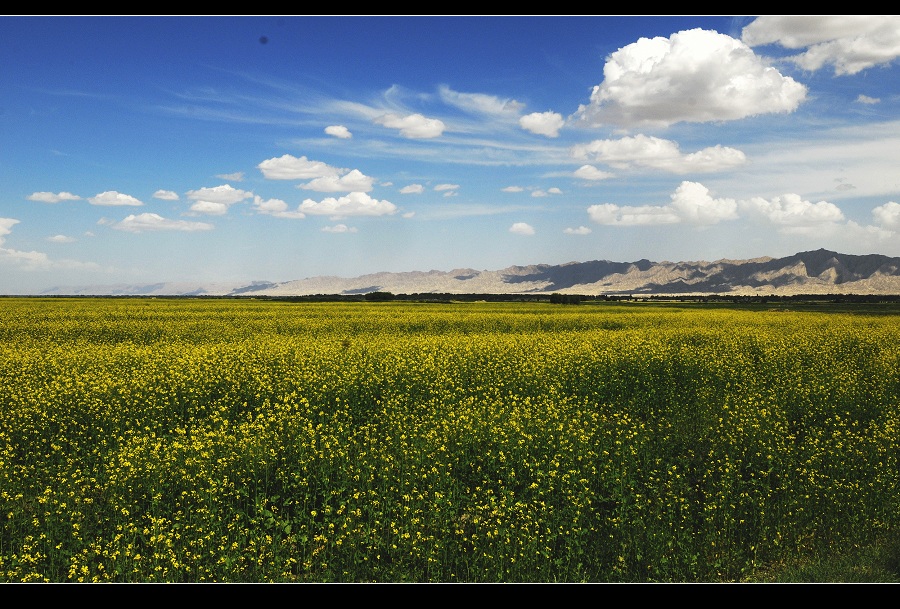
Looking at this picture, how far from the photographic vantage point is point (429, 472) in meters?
9.77

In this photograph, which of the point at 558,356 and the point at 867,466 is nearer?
the point at 867,466

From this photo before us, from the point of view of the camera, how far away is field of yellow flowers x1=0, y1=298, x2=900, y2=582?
26.3ft

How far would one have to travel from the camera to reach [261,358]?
18.1 meters

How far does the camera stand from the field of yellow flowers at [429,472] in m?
8.02

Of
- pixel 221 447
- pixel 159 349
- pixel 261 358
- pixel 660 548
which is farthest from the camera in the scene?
pixel 159 349

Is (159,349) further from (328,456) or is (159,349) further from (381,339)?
(328,456)

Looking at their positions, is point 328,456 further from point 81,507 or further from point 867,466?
point 867,466

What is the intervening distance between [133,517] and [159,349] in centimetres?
1281

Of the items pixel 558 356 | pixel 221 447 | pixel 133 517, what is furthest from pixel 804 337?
pixel 133 517

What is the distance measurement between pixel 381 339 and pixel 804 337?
716 inches

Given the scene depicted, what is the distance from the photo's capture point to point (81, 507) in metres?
8.75

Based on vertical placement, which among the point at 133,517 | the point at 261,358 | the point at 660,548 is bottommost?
the point at 660,548
